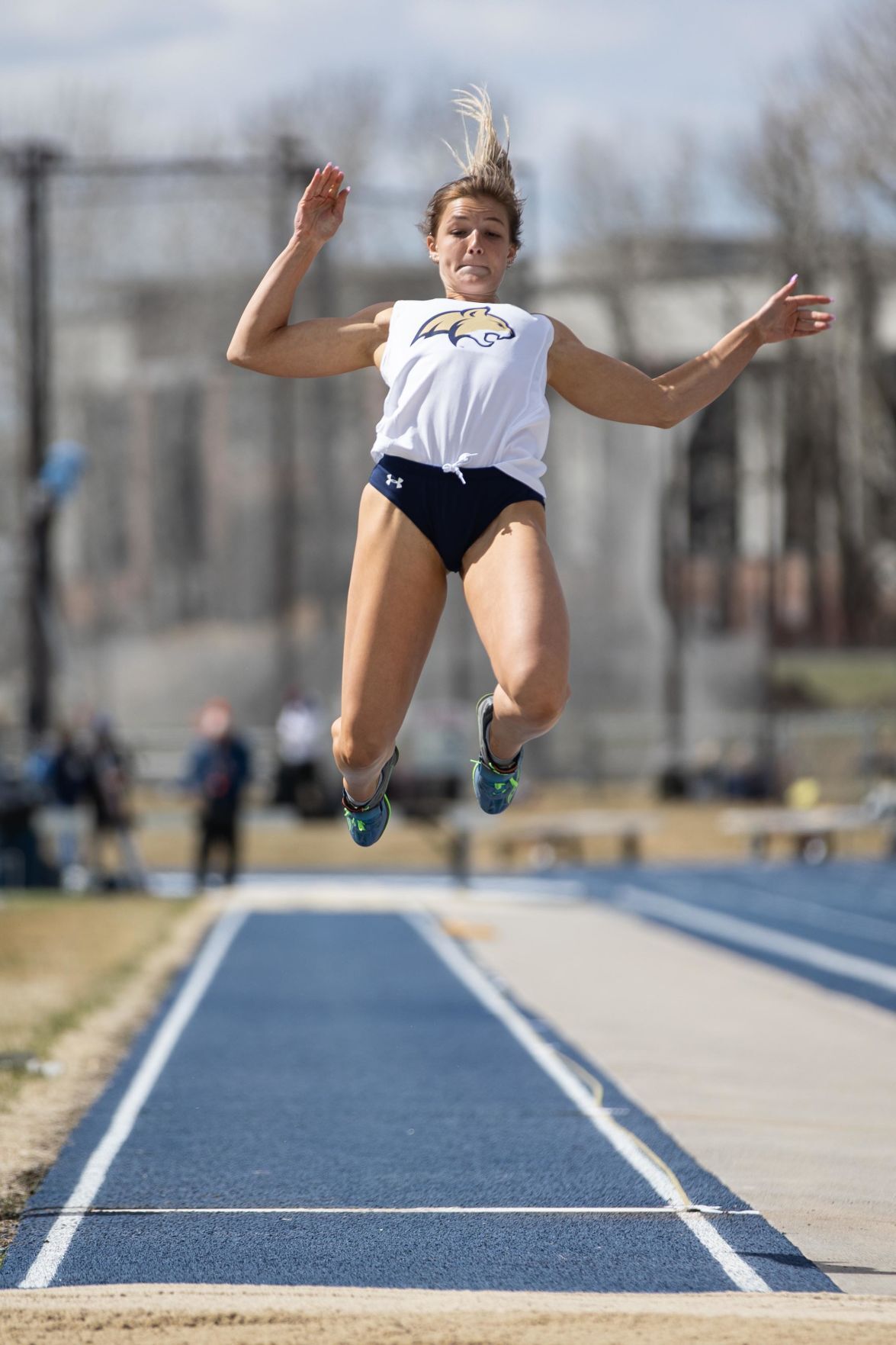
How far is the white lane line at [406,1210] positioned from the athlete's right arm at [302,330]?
2417mm

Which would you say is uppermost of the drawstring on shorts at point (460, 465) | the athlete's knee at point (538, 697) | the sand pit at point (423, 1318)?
the drawstring on shorts at point (460, 465)

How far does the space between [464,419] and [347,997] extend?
686 cm

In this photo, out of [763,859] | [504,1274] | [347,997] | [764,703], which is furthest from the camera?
[764,703]

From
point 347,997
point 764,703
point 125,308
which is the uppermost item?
point 125,308

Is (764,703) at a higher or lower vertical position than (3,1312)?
higher

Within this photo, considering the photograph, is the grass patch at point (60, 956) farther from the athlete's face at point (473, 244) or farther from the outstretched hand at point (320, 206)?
the athlete's face at point (473, 244)

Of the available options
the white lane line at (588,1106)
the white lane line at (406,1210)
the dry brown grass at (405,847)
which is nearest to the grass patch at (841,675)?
the dry brown grass at (405,847)

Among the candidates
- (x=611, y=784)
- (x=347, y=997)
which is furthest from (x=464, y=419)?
(x=611, y=784)

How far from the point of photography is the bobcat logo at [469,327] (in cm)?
468

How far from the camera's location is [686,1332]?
397cm

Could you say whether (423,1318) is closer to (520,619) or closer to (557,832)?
(520,619)

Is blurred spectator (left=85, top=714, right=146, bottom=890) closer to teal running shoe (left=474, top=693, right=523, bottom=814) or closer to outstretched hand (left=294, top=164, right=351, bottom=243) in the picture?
teal running shoe (left=474, top=693, right=523, bottom=814)

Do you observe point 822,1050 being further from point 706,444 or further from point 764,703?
point 706,444

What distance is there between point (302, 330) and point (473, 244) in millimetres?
513
